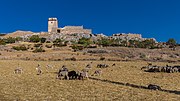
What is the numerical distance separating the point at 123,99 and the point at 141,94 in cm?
295

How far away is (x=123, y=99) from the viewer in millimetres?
22172

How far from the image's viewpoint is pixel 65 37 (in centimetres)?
17488

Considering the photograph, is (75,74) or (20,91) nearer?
(20,91)

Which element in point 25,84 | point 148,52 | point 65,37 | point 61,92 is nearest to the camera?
point 61,92

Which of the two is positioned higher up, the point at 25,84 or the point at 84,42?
the point at 84,42

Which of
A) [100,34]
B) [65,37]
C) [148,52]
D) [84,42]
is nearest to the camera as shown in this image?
A: [148,52]

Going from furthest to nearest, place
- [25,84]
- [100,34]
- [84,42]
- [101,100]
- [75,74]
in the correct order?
[100,34], [84,42], [75,74], [25,84], [101,100]

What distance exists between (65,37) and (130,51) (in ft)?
226

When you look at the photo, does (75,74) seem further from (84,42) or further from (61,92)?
(84,42)

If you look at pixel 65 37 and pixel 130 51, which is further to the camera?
pixel 65 37

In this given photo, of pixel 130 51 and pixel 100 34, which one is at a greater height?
pixel 100 34

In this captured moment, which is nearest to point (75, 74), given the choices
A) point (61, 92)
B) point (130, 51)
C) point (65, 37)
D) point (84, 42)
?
point (61, 92)

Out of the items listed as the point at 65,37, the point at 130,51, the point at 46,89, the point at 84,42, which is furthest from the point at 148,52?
the point at 46,89

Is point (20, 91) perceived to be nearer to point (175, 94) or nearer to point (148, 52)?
point (175, 94)
